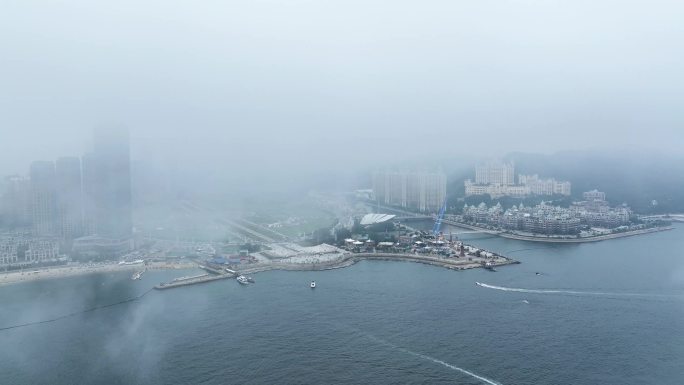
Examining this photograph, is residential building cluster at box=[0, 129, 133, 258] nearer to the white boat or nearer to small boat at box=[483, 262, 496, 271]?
the white boat

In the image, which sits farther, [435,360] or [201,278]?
[201,278]

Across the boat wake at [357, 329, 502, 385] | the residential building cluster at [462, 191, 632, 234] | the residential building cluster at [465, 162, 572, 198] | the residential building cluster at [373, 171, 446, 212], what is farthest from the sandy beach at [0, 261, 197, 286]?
the residential building cluster at [465, 162, 572, 198]

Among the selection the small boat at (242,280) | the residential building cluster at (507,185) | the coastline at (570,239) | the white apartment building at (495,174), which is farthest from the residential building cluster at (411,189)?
the small boat at (242,280)

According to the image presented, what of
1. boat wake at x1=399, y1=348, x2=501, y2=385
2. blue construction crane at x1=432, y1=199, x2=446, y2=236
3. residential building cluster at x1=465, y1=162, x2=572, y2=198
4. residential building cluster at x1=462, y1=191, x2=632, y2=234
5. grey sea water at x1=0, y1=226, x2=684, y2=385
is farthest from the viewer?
residential building cluster at x1=465, y1=162, x2=572, y2=198

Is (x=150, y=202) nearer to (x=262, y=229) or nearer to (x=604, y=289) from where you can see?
(x=262, y=229)

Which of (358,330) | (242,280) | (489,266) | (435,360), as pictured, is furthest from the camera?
(489,266)

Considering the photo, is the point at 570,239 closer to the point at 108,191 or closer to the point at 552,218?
the point at 552,218

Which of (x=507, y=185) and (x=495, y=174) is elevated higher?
(x=495, y=174)

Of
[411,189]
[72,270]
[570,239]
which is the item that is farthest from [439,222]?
[72,270]

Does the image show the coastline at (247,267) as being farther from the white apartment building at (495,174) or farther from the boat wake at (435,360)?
the white apartment building at (495,174)
